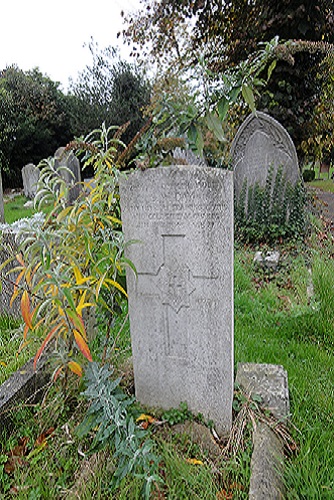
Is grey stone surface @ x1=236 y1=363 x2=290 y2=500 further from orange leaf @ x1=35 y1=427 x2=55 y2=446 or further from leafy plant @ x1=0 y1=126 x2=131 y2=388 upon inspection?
orange leaf @ x1=35 y1=427 x2=55 y2=446

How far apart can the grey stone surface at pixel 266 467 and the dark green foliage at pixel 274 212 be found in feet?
13.1

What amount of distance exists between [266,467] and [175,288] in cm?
85

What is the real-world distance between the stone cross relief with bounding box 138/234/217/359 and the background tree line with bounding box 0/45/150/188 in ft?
42.5

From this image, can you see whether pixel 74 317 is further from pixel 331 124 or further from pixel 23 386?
pixel 331 124

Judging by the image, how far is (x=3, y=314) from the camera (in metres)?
3.42

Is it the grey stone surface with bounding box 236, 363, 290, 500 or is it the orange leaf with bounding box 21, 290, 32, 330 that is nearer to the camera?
the grey stone surface with bounding box 236, 363, 290, 500

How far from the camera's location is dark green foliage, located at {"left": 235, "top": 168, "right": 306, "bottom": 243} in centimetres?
546

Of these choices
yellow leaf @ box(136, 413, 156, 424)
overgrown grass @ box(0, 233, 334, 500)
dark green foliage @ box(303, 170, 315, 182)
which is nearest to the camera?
overgrown grass @ box(0, 233, 334, 500)

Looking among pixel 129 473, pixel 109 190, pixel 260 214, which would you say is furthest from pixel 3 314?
pixel 260 214

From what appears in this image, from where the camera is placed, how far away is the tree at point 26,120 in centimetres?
1554

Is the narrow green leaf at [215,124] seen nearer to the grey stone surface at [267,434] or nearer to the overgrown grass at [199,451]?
the overgrown grass at [199,451]

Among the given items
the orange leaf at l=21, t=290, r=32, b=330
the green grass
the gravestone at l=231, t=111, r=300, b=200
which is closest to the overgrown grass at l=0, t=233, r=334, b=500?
the orange leaf at l=21, t=290, r=32, b=330

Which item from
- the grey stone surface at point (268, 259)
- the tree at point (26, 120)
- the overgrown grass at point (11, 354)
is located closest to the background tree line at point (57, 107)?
the tree at point (26, 120)

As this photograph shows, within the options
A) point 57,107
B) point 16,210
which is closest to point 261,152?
point 16,210
